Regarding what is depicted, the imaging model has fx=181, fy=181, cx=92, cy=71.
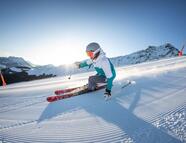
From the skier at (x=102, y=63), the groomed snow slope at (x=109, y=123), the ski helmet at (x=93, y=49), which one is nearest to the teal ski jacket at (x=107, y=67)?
the skier at (x=102, y=63)

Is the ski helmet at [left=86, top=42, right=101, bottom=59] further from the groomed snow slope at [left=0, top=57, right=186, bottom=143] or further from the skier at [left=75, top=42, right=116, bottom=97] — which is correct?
the groomed snow slope at [left=0, top=57, right=186, bottom=143]

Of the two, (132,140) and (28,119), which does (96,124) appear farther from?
(28,119)

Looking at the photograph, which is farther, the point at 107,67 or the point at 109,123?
the point at 107,67

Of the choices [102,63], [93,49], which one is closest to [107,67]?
[102,63]

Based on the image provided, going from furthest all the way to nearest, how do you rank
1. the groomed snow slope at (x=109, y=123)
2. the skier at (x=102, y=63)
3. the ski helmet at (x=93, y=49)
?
the ski helmet at (x=93, y=49), the skier at (x=102, y=63), the groomed snow slope at (x=109, y=123)

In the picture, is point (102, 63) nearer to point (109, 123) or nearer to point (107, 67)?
point (107, 67)

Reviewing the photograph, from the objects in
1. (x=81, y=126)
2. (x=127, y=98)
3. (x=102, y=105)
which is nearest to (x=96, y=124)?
(x=81, y=126)

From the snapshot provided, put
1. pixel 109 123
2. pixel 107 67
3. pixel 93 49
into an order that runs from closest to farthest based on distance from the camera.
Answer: pixel 109 123 → pixel 107 67 → pixel 93 49

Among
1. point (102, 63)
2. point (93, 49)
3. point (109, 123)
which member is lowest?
point (109, 123)

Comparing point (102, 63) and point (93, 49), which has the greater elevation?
point (93, 49)

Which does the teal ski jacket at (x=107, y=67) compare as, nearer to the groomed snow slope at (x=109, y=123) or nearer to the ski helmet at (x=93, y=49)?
the ski helmet at (x=93, y=49)

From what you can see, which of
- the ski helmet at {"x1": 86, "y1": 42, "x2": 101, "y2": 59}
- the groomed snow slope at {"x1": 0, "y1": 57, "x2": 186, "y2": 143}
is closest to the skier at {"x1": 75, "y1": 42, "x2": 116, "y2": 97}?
the ski helmet at {"x1": 86, "y1": 42, "x2": 101, "y2": 59}

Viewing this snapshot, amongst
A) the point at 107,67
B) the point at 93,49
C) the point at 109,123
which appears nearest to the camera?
the point at 109,123

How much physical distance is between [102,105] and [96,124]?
3.68 ft
